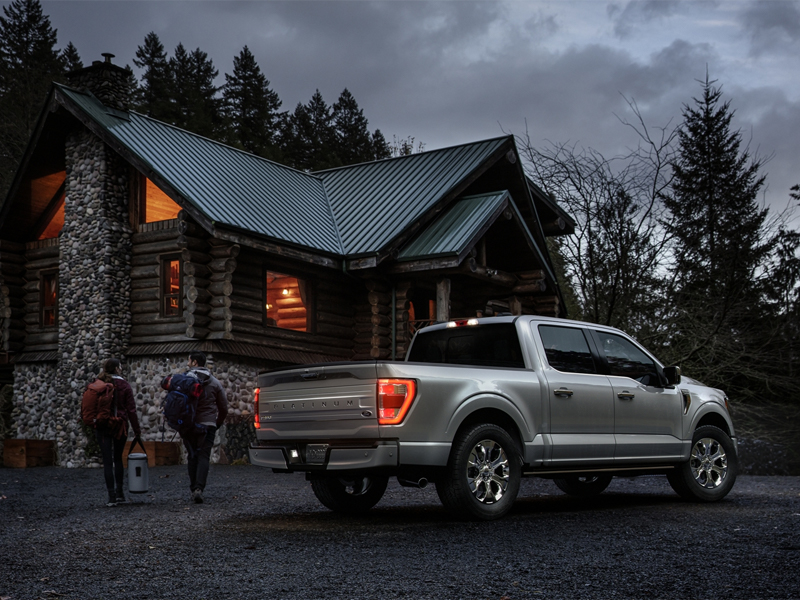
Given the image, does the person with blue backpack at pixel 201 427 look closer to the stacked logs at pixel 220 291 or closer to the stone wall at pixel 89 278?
the stacked logs at pixel 220 291

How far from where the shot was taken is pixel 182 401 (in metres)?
11.4

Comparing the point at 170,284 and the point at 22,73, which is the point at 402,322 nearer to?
the point at 170,284

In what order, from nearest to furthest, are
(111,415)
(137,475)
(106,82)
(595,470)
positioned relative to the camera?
(595,470) < (111,415) < (137,475) < (106,82)

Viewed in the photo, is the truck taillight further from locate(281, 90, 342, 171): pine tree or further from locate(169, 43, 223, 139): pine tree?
locate(281, 90, 342, 171): pine tree

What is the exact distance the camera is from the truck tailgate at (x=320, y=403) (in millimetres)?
8445

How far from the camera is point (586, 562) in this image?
21.5ft

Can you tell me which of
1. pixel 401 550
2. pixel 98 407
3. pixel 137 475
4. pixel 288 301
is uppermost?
pixel 288 301

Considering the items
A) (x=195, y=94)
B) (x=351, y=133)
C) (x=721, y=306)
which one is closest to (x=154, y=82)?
(x=195, y=94)

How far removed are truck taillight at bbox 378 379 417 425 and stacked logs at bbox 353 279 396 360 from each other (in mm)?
13524

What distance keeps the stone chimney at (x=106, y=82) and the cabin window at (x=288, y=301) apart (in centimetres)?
585

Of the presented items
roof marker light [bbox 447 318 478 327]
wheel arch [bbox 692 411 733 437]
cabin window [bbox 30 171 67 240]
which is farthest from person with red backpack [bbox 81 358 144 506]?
cabin window [bbox 30 171 67 240]

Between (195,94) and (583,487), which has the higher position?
(195,94)

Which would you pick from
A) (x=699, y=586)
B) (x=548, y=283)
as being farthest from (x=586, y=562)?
(x=548, y=283)

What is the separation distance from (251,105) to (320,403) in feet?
154
